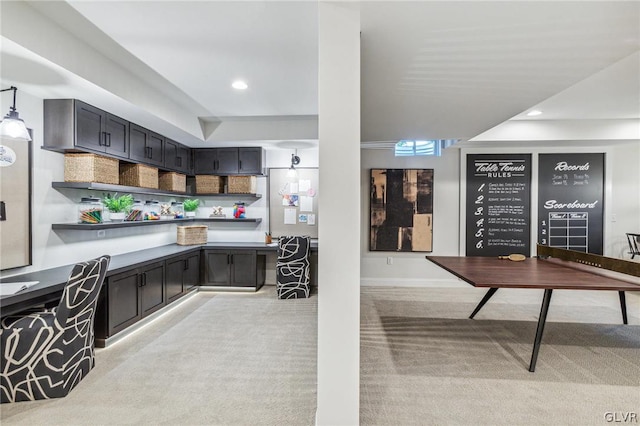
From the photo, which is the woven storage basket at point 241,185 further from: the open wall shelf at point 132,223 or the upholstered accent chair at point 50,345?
the upholstered accent chair at point 50,345

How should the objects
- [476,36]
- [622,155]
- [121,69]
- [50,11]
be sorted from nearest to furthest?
1. [476,36]
2. [50,11]
3. [121,69]
4. [622,155]

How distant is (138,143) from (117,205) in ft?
2.63

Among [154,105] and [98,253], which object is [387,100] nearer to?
[154,105]

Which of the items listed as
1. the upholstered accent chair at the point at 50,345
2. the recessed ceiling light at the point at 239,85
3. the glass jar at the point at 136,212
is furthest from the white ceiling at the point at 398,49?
the upholstered accent chair at the point at 50,345

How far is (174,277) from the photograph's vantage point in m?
4.07

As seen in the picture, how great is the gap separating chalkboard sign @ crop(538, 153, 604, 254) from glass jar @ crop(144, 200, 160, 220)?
624cm

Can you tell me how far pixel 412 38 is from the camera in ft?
6.03

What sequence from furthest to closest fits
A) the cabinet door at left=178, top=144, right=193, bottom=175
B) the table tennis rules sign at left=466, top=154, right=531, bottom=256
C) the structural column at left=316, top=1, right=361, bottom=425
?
the table tennis rules sign at left=466, top=154, right=531, bottom=256 < the cabinet door at left=178, top=144, right=193, bottom=175 < the structural column at left=316, top=1, right=361, bottom=425

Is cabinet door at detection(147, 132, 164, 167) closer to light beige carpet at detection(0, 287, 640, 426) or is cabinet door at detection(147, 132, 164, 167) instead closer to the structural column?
light beige carpet at detection(0, 287, 640, 426)

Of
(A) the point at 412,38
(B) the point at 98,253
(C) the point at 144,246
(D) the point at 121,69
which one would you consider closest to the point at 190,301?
(C) the point at 144,246

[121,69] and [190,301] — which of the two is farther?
[190,301]

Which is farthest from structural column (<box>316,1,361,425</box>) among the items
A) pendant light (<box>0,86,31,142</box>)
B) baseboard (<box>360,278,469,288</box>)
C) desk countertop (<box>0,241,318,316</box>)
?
baseboard (<box>360,278,469,288</box>)

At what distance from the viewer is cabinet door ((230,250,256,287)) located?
187 inches

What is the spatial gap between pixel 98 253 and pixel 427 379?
372 cm
